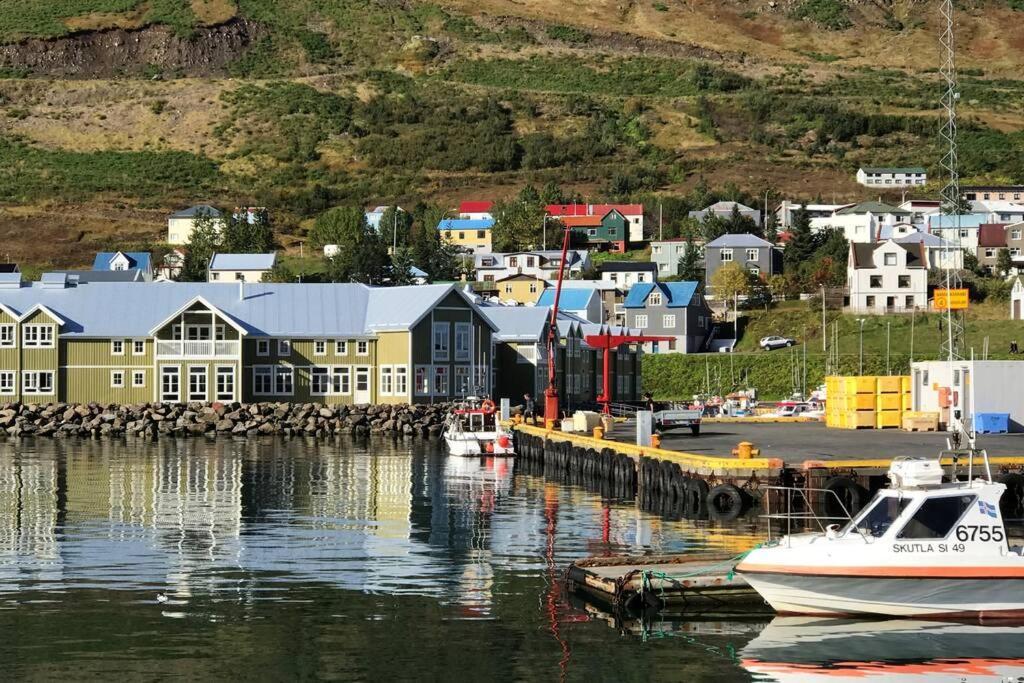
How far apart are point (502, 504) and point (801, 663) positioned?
22282mm

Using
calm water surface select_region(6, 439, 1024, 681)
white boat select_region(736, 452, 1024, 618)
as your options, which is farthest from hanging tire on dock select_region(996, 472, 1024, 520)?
white boat select_region(736, 452, 1024, 618)

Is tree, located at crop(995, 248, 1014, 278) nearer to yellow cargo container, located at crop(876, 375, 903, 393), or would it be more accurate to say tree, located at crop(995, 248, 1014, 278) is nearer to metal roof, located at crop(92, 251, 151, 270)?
metal roof, located at crop(92, 251, 151, 270)

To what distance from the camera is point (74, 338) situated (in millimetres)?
85062

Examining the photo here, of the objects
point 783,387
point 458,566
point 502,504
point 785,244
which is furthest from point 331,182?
point 458,566

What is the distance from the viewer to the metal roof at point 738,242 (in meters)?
146

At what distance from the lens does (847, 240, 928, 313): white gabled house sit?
416 feet

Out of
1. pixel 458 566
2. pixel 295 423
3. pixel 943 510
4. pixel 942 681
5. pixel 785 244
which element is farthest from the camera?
pixel 785 244

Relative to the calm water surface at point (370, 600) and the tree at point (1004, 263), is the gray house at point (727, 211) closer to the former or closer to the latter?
the tree at point (1004, 263)

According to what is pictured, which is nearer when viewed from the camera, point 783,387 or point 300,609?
point 300,609

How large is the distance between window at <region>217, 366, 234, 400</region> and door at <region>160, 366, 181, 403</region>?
2.03 metres

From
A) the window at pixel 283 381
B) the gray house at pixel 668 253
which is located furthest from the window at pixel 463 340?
the gray house at pixel 668 253

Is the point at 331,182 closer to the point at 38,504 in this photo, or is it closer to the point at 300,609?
the point at 38,504

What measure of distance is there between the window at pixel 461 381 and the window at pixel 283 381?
833cm

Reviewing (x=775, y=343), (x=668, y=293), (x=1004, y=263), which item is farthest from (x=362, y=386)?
(x=1004, y=263)
